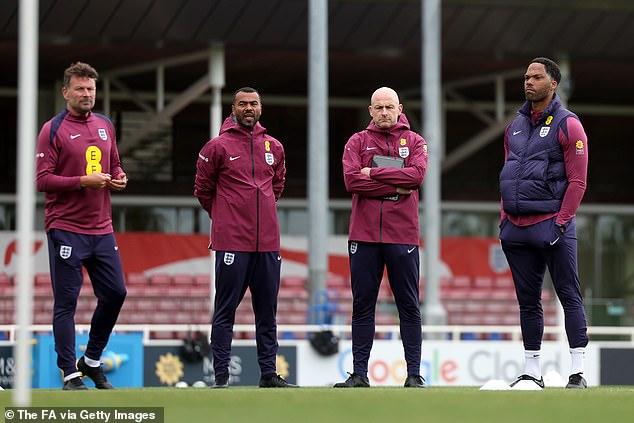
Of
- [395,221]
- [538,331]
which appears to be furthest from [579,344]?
[395,221]

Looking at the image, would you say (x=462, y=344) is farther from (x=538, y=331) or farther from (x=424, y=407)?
(x=424, y=407)

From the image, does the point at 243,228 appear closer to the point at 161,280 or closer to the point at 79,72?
the point at 79,72

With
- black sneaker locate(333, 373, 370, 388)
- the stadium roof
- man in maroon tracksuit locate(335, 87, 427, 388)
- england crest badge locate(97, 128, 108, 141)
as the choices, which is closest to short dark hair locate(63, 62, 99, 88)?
england crest badge locate(97, 128, 108, 141)

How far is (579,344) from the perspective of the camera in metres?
7.75

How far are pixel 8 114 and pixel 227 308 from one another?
687 inches

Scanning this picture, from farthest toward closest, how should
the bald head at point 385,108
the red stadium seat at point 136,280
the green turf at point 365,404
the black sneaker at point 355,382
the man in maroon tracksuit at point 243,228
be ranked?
the red stadium seat at point 136,280 < the bald head at point 385,108 < the man in maroon tracksuit at point 243,228 < the black sneaker at point 355,382 < the green turf at point 365,404

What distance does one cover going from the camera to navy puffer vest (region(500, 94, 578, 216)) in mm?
7723

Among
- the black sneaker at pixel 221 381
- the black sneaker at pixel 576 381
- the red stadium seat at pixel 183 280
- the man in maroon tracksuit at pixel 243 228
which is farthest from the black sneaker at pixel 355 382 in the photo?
the red stadium seat at pixel 183 280

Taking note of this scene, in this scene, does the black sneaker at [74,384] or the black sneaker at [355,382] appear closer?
the black sneaker at [74,384]

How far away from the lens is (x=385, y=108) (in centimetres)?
811
